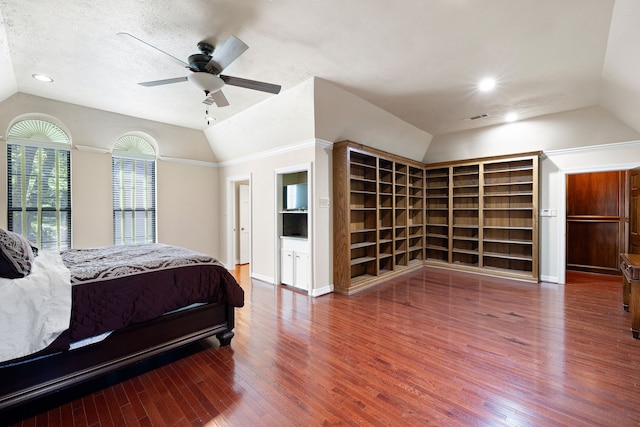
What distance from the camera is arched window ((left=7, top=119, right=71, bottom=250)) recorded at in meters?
3.96

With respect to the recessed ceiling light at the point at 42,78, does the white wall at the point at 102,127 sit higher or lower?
lower

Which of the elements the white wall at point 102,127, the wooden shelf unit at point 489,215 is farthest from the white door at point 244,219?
the wooden shelf unit at point 489,215

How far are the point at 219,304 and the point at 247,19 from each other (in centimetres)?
260

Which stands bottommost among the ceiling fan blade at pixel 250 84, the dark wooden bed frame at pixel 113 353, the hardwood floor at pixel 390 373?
the hardwood floor at pixel 390 373

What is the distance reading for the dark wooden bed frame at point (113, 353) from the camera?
172cm

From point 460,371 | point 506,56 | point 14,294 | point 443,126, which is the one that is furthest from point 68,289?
point 443,126

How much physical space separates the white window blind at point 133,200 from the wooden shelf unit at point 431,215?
3.66 meters

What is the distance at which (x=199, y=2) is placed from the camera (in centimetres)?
212

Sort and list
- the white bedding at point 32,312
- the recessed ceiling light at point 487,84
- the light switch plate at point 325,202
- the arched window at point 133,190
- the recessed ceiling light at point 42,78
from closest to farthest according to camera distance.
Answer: the white bedding at point 32,312 < the recessed ceiling light at point 42,78 < the recessed ceiling light at point 487,84 < the light switch plate at point 325,202 < the arched window at point 133,190

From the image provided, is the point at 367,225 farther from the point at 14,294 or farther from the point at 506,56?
the point at 14,294

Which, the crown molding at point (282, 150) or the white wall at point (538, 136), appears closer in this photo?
the crown molding at point (282, 150)

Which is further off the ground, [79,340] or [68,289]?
[68,289]

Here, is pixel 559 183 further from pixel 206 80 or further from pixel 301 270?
pixel 206 80

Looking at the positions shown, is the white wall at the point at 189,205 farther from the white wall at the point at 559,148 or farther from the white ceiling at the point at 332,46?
the white wall at the point at 559,148
